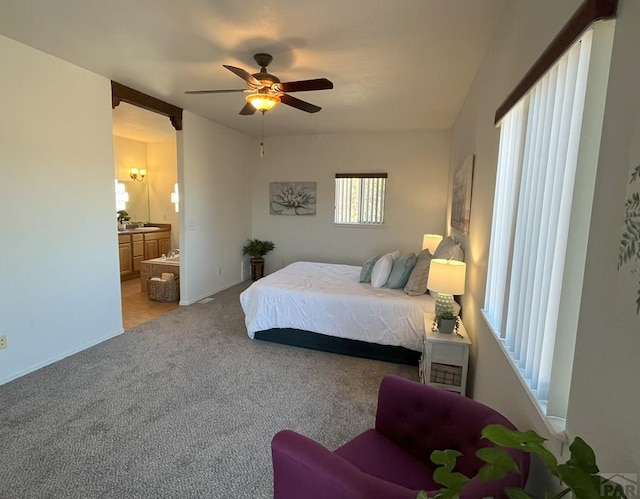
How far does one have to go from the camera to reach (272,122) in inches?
199

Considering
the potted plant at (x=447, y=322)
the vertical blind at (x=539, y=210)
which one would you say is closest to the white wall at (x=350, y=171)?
the potted plant at (x=447, y=322)

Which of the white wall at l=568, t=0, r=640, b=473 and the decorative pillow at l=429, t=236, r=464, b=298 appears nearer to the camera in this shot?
the white wall at l=568, t=0, r=640, b=473

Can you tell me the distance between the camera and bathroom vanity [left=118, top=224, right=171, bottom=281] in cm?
585

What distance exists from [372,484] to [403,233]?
4927mm

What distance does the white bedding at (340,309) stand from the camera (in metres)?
3.05

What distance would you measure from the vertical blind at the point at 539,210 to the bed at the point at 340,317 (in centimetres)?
124

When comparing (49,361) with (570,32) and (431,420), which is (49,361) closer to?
(431,420)

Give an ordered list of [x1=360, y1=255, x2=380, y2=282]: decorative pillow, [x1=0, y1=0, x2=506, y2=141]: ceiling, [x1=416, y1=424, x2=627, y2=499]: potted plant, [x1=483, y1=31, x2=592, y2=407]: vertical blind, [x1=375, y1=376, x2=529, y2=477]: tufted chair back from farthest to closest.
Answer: [x1=360, y1=255, x2=380, y2=282]: decorative pillow
[x1=0, y1=0, x2=506, y2=141]: ceiling
[x1=375, y1=376, x2=529, y2=477]: tufted chair back
[x1=483, y1=31, x2=592, y2=407]: vertical blind
[x1=416, y1=424, x2=627, y2=499]: potted plant

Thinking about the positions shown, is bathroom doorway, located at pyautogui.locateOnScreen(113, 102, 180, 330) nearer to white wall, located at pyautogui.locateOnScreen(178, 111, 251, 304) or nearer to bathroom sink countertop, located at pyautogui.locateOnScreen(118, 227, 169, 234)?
bathroom sink countertop, located at pyautogui.locateOnScreen(118, 227, 169, 234)

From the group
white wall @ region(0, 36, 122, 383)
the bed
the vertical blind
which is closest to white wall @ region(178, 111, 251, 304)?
white wall @ region(0, 36, 122, 383)

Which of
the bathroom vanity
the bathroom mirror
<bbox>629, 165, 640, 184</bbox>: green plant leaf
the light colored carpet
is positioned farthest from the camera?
the bathroom mirror

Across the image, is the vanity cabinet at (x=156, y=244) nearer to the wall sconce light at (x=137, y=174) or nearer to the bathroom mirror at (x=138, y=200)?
the bathroom mirror at (x=138, y=200)

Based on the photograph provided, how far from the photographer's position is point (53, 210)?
297 centimetres

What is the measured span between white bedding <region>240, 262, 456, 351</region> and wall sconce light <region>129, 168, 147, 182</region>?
455 cm
